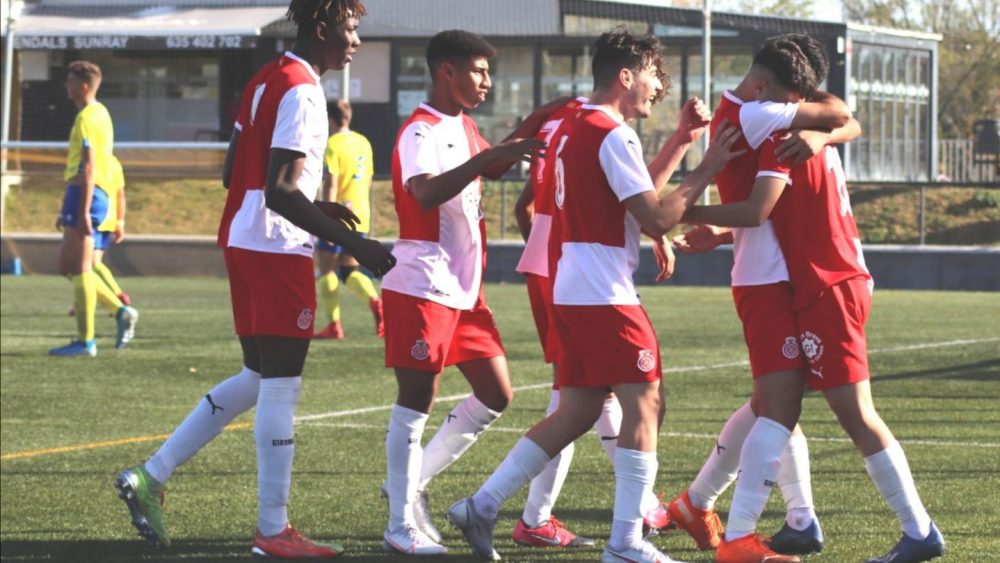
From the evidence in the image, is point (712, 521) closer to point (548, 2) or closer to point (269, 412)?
point (269, 412)

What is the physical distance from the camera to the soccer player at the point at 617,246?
552 centimetres

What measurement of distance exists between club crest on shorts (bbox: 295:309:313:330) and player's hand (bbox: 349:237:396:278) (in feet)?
1.39

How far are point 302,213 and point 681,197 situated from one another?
1.29 metres

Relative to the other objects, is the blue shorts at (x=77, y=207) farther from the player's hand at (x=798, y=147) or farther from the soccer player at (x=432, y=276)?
the player's hand at (x=798, y=147)

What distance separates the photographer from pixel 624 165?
5.49 meters

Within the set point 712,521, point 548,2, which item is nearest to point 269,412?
point 712,521

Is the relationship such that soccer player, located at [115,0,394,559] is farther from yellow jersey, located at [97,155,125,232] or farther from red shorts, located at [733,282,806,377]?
yellow jersey, located at [97,155,125,232]

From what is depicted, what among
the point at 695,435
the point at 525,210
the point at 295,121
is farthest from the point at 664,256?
the point at 695,435

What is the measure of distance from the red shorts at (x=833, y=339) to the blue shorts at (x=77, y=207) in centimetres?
888

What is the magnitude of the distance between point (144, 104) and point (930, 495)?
34.6 meters

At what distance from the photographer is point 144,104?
40.0 metres

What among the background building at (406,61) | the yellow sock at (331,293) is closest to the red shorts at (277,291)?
the yellow sock at (331,293)

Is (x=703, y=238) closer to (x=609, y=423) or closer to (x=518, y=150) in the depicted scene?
(x=518, y=150)

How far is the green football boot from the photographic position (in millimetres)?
6309
